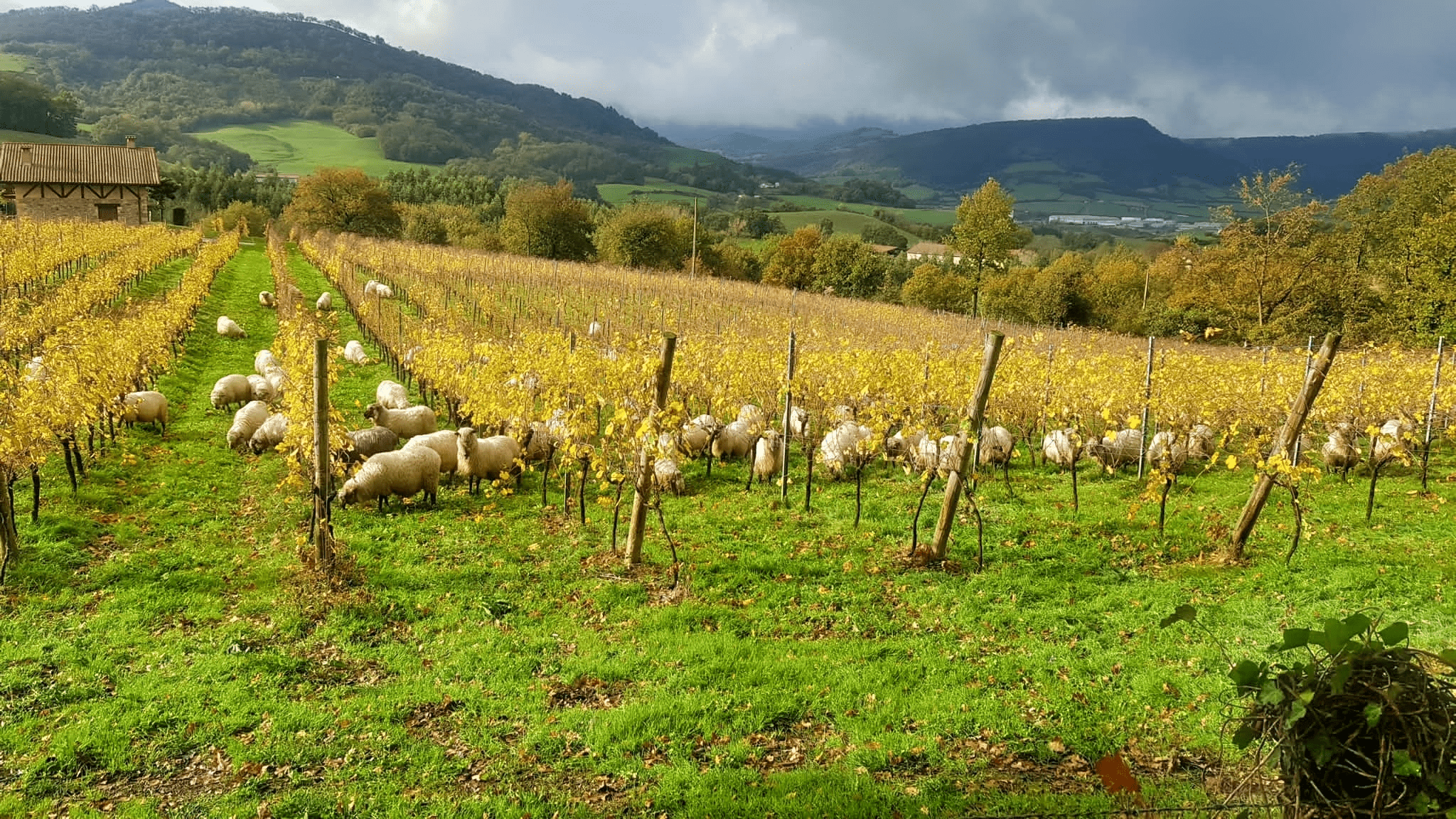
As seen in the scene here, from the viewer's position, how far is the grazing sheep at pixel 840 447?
604 inches

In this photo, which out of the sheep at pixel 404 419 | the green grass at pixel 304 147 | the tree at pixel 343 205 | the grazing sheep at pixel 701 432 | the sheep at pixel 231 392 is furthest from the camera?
the green grass at pixel 304 147

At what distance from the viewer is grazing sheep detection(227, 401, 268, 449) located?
622 inches

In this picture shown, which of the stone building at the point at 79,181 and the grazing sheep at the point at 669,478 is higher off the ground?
the stone building at the point at 79,181

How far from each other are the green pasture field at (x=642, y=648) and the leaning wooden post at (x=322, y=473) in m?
0.38

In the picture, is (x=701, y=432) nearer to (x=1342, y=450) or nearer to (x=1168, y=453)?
(x=1168, y=453)

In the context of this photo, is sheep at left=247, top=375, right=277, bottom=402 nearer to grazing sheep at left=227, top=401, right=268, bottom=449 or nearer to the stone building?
grazing sheep at left=227, top=401, right=268, bottom=449

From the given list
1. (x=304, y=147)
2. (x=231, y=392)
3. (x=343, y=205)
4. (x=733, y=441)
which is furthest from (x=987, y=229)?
(x=304, y=147)

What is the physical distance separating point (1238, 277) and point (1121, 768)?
43.8 meters

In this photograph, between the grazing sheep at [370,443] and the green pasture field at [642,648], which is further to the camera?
the grazing sheep at [370,443]

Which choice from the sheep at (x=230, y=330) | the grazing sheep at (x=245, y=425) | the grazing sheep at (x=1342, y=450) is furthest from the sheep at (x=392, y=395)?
the grazing sheep at (x=1342, y=450)

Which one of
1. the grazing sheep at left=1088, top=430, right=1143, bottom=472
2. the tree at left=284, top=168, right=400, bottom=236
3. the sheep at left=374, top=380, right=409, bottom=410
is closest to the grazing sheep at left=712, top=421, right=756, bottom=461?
the grazing sheep at left=1088, top=430, right=1143, bottom=472

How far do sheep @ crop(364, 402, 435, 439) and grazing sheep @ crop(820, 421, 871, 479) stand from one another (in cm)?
838

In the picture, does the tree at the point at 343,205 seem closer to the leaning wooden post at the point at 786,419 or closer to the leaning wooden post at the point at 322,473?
the leaning wooden post at the point at 786,419

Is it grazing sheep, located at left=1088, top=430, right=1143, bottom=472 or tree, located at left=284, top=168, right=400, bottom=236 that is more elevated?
tree, located at left=284, top=168, right=400, bottom=236
